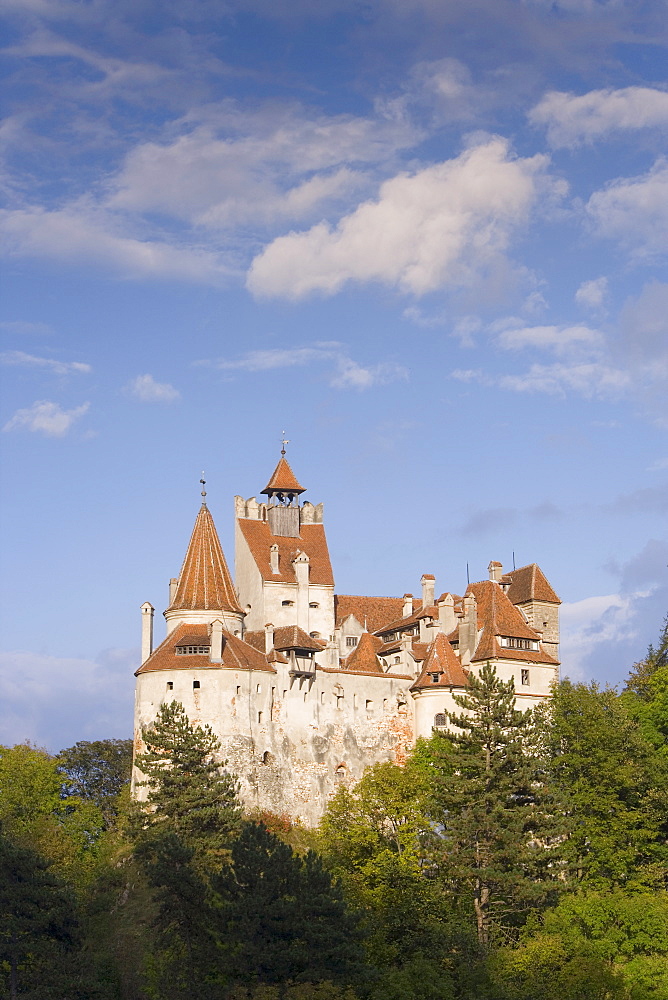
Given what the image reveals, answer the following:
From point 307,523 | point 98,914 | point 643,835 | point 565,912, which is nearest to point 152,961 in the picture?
point 98,914

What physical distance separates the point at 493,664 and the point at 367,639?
823 centimetres

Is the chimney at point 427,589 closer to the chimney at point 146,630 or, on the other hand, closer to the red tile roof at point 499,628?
the red tile roof at point 499,628

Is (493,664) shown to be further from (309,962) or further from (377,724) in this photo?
(309,962)

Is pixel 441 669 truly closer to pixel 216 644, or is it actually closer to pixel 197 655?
pixel 216 644

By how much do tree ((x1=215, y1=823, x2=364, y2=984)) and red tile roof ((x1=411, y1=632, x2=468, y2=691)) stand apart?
33099mm

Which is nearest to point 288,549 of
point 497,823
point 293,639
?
point 293,639

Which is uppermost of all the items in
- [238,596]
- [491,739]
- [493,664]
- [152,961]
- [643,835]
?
[238,596]

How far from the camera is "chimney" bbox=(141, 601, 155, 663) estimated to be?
8306 centimetres

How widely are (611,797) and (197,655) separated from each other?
23.3 metres

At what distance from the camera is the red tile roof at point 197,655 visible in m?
77.2

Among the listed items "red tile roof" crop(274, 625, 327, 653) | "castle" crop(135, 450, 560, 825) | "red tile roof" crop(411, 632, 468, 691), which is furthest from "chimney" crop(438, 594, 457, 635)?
"red tile roof" crop(274, 625, 327, 653)

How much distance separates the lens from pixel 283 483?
92.8m

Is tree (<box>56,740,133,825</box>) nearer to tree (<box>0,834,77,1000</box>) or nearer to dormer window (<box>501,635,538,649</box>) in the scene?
dormer window (<box>501,635,538,649</box>)

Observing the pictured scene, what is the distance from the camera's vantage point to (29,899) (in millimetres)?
53469
